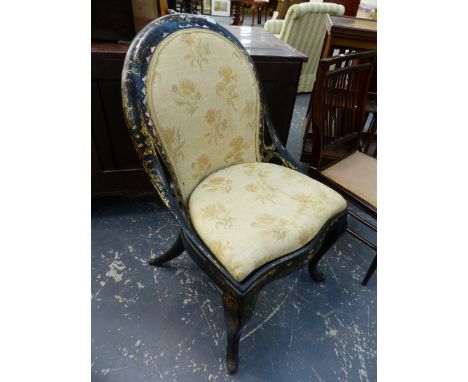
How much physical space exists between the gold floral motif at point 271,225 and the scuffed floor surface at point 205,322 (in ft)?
1.81

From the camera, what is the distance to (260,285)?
0.83 m

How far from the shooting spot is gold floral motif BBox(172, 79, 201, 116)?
0.89 m

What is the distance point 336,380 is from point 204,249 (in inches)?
29.3

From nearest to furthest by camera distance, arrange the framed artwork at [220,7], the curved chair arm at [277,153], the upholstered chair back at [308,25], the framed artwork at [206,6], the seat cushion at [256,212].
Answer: the seat cushion at [256,212]
the curved chair arm at [277,153]
the upholstered chair back at [308,25]
the framed artwork at [206,6]
the framed artwork at [220,7]

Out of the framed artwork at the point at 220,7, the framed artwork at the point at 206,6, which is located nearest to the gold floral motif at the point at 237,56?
the framed artwork at the point at 206,6

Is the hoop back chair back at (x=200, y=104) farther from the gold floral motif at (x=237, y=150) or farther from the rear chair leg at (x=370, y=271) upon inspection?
the rear chair leg at (x=370, y=271)

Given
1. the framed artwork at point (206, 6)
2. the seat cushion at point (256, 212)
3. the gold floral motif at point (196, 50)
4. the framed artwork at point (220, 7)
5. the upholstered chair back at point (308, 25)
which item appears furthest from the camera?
the framed artwork at point (220, 7)

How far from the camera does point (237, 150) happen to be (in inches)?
44.4

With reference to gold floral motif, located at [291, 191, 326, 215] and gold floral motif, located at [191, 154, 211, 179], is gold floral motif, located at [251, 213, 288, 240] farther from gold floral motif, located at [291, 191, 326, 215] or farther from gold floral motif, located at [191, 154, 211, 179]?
gold floral motif, located at [191, 154, 211, 179]

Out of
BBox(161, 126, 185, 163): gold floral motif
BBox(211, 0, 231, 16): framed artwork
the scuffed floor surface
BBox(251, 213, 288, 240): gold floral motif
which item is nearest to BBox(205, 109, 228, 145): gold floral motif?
BBox(161, 126, 185, 163): gold floral motif

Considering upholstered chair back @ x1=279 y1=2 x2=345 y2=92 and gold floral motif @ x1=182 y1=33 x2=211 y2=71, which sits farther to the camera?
upholstered chair back @ x1=279 y1=2 x2=345 y2=92

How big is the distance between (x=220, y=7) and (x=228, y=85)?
20.8ft

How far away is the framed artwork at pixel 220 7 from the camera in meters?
6.07

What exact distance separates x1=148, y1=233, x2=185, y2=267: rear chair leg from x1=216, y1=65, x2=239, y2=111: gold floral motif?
619mm
